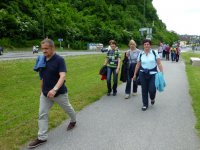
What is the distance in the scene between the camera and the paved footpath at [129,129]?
609 centimetres

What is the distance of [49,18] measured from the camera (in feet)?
243

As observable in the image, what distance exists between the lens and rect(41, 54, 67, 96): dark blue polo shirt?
6.11 m

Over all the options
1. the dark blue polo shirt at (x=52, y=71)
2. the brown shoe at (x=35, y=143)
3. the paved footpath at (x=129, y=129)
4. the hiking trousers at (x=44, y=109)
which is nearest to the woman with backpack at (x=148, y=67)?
the paved footpath at (x=129, y=129)

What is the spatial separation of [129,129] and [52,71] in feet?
6.52

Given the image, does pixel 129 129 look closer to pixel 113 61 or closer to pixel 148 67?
pixel 148 67

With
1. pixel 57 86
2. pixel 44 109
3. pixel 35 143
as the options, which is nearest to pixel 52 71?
pixel 57 86

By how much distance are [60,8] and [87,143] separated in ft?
254

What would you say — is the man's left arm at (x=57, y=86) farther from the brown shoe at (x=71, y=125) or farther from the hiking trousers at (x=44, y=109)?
the brown shoe at (x=71, y=125)

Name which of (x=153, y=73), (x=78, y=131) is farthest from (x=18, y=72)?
(x=78, y=131)

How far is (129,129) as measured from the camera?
709cm

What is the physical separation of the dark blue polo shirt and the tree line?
2076 inches

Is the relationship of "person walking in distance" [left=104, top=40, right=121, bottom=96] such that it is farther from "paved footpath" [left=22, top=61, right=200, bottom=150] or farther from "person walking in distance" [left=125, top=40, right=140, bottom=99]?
"paved footpath" [left=22, top=61, right=200, bottom=150]

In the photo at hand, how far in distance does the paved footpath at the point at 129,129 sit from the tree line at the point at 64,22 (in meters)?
49.7

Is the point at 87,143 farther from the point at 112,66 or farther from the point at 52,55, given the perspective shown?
the point at 112,66
